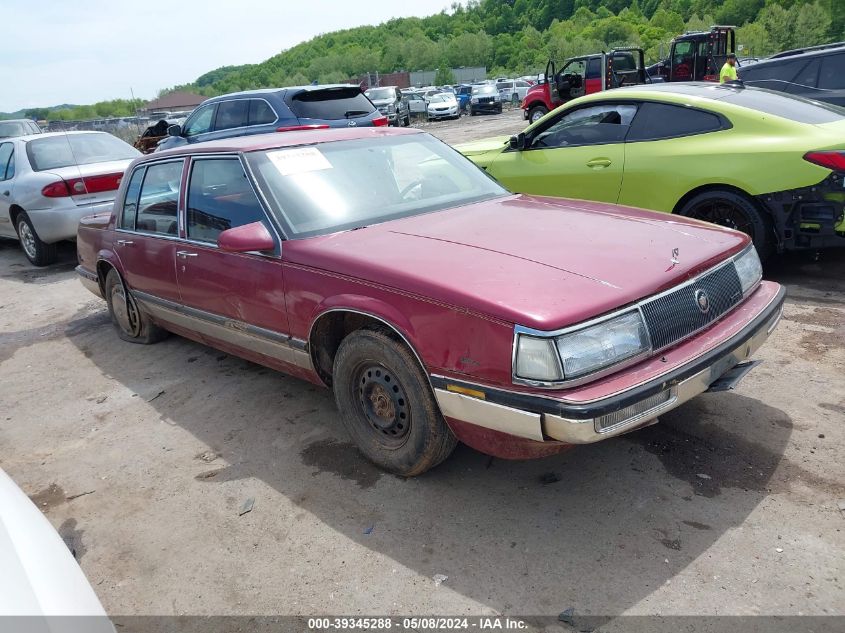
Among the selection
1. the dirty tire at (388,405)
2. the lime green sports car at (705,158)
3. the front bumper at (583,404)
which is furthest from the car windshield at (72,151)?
the front bumper at (583,404)

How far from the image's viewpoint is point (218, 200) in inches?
163

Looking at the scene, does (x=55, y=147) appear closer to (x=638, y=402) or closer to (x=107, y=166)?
(x=107, y=166)

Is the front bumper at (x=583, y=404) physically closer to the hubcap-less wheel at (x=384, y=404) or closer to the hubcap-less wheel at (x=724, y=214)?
the hubcap-less wheel at (x=384, y=404)

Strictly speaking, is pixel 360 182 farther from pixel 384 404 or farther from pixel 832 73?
pixel 832 73

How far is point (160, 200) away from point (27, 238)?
17.6 feet

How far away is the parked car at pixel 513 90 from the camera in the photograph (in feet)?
142

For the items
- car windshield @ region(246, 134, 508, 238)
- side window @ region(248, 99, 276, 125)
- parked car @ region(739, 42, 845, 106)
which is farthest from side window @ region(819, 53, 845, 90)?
side window @ region(248, 99, 276, 125)

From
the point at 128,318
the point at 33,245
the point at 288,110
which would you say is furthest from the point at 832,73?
the point at 33,245

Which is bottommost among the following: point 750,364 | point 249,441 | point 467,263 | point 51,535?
point 249,441

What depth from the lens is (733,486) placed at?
2.99 metres

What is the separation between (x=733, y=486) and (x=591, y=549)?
793 millimetres

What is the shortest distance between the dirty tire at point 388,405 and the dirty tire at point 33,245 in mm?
6971

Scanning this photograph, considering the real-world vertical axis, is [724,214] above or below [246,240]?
below

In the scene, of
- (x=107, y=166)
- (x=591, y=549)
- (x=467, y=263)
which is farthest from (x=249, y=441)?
(x=107, y=166)
